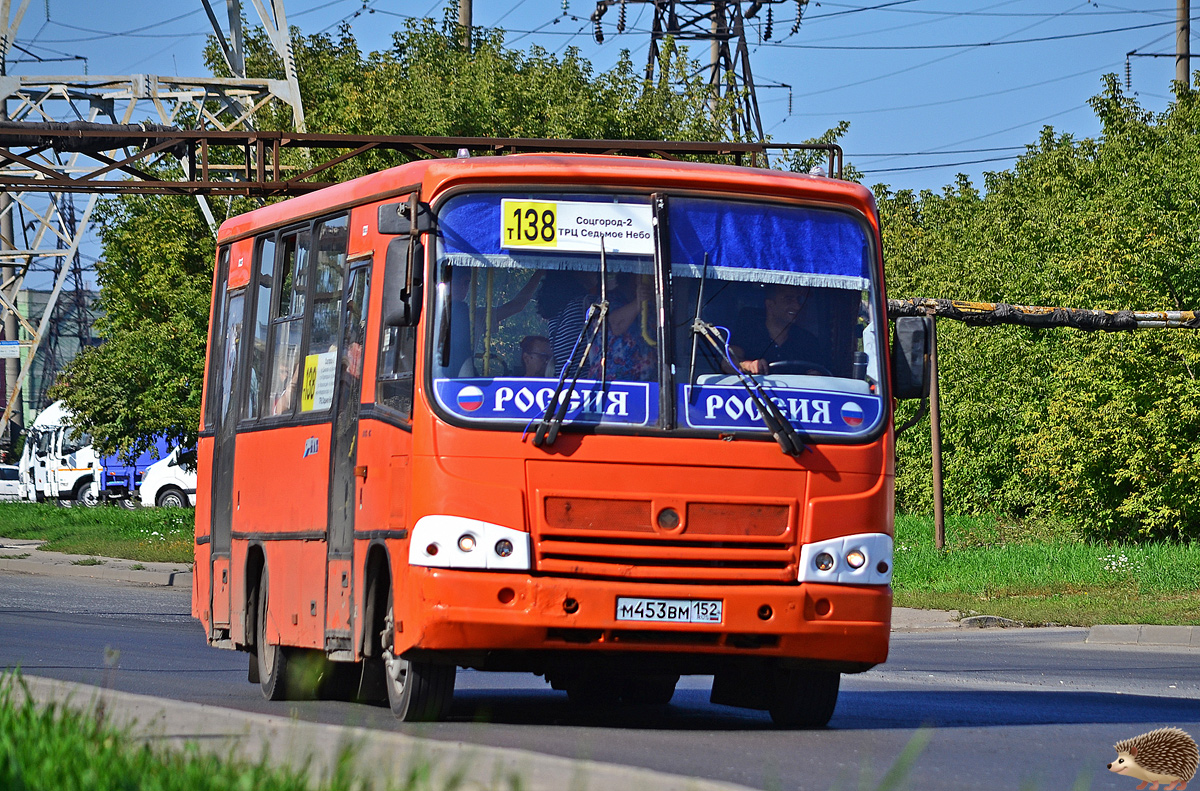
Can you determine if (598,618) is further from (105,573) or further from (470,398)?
(105,573)

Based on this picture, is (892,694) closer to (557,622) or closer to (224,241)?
(557,622)

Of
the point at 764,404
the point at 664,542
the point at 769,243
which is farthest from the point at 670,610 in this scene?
the point at 769,243

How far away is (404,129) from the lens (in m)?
37.7

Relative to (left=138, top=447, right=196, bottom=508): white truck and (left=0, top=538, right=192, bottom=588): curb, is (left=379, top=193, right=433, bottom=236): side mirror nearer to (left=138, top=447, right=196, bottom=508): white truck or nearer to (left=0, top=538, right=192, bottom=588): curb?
(left=0, top=538, right=192, bottom=588): curb

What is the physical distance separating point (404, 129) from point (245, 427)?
86.3ft

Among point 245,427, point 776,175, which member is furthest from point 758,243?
point 245,427

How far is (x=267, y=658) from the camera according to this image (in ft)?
37.3

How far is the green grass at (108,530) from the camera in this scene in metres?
31.5

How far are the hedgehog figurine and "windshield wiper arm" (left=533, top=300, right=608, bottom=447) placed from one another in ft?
9.71

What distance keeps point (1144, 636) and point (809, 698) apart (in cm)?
1113

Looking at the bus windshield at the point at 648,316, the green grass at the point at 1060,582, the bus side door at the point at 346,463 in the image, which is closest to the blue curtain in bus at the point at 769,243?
the bus windshield at the point at 648,316

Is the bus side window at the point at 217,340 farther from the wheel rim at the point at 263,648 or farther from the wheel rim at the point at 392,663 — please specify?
the wheel rim at the point at 392,663

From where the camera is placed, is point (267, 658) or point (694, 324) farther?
point (267, 658)

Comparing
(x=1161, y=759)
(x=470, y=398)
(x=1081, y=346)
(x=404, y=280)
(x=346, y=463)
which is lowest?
(x=1161, y=759)
